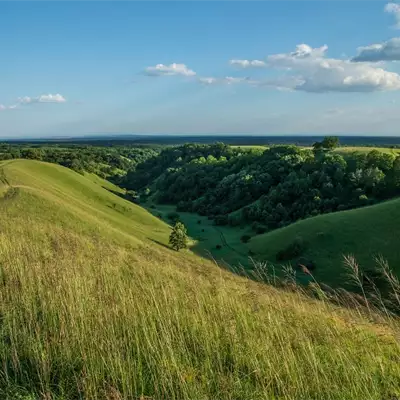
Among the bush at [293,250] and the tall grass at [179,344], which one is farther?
the bush at [293,250]

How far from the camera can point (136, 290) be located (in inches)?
327

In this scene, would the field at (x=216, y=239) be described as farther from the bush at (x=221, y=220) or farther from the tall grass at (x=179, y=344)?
the tall grass at (x=179, y=344)

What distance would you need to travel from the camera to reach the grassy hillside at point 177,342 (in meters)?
5.13

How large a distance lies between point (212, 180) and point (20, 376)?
161591mm

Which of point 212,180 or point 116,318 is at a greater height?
point 116,318

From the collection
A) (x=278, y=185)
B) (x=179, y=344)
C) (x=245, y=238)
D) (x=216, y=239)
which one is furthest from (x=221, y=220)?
(x=179, y=344)

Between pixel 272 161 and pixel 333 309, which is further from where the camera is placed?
pixel 272 161

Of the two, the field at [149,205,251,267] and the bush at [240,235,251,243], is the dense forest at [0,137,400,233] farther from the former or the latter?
the bush at [240,235,251,243]

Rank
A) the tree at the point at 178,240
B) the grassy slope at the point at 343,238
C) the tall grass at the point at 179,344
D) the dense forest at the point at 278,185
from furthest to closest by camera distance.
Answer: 1. the dense forest at the point at 278,185
2. the tree at the point at 178,240
3. the grassy slope at the point at 343,238
4. the tall grass at the point at 179,344

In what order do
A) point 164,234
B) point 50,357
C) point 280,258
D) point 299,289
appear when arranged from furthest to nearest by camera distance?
point 164,234 → point 280,258 → point 299,289 → point 50,357

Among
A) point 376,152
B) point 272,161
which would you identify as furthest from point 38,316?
point 272,161

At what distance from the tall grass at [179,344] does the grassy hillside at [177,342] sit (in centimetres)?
2

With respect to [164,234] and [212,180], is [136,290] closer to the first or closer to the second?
[164,234]

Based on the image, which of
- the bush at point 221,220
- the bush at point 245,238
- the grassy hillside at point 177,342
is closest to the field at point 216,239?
the bush at point 245,238
